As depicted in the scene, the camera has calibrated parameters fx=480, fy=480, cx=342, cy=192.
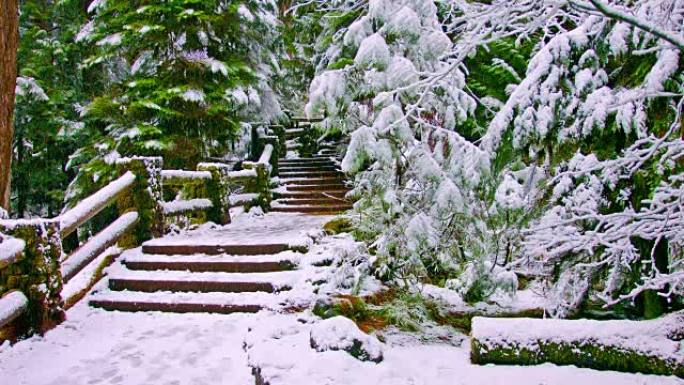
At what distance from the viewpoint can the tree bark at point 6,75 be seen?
684 cm

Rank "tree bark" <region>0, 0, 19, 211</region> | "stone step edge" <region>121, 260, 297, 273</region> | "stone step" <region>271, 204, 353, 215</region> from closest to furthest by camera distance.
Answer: "stone step edge" <region>121, 260, 297, 273</region> → "tree bark" <region>0, 0, 19, 211</region> → "stone step" <region>271, 204, 353, 215</region>

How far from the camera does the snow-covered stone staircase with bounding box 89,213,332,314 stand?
5.60 m

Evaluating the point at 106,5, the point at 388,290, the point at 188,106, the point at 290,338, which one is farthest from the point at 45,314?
the point at 106,5

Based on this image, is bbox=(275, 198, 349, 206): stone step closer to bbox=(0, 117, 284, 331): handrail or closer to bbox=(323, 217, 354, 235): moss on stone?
bbox=(0, 117, 284, 331): handrail

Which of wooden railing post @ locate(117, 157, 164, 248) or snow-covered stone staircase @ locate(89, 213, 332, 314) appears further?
wooden railing post @ locate(117, 157, 164, 248)

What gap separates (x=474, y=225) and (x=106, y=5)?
995 centimetres

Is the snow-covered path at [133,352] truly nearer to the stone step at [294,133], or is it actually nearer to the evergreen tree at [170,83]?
the evergreen tree at [170,83]

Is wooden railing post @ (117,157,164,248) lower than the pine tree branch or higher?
lower

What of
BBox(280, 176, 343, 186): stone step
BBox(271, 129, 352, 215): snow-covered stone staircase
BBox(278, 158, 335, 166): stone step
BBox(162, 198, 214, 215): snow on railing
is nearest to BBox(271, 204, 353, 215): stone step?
BBox(271, 129, 352, 215): snow-covered stone staircase

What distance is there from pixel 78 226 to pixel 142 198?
113cm

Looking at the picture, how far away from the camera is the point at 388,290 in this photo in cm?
517

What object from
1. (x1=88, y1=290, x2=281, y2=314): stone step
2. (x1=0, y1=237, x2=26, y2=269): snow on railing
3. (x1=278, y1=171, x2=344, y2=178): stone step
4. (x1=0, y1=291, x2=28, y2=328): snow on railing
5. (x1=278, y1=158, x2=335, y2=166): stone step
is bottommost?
(x1=88, y1=290, x2=281, y2=314): stone step

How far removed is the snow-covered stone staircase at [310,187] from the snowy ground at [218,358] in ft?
15.4

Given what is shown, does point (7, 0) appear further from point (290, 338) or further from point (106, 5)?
point (290, 338)
